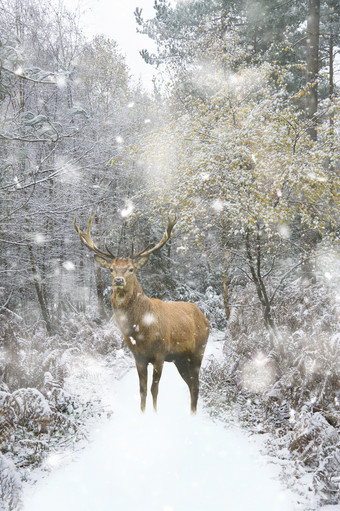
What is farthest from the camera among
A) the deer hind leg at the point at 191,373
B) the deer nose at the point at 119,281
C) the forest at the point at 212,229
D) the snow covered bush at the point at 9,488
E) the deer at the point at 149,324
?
the deer hind leg at the point at 191,373

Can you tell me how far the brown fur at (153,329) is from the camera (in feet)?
13.7

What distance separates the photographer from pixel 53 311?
14.6 meters

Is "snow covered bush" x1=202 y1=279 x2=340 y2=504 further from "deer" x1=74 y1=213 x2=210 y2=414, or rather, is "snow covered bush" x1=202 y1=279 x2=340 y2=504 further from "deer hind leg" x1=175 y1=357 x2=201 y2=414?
"deer" x1=74 y1=213 x2=210 y2=414

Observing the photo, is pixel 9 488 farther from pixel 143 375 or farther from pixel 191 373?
pixel 191 373

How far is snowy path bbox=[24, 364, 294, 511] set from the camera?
3418 millimetres

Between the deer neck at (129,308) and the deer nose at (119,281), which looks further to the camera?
the deer neck at (129,308)

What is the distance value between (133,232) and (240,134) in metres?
7.89

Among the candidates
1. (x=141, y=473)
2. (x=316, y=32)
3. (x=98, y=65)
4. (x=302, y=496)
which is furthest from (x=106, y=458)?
(x=98, y=65)

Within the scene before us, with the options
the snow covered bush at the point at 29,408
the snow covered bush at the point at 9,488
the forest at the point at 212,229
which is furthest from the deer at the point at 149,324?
the snow covered bush at the point at 9,488

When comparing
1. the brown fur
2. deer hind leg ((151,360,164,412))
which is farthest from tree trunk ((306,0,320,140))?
deer hind leg ((151,360,164,412))

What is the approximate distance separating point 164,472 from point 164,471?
2cm

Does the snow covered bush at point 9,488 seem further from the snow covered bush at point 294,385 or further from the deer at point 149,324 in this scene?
the snow covered bush at point 294,385

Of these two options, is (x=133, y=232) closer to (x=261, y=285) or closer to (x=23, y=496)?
(x=261, y=285)

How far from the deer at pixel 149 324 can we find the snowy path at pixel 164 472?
1.29 ft
